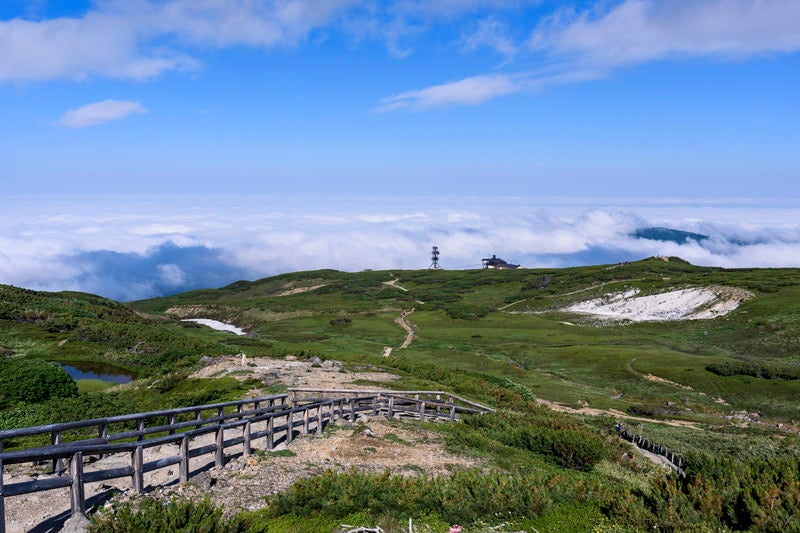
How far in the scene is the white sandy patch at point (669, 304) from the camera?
112 metres

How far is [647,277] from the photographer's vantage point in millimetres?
153000

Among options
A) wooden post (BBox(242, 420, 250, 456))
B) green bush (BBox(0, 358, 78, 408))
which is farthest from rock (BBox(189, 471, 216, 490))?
green bush (BBox(0, 358, 78, 408))

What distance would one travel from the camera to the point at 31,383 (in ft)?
108

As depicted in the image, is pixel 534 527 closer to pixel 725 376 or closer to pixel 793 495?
pixel 793 495

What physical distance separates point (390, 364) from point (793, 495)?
45.0 m

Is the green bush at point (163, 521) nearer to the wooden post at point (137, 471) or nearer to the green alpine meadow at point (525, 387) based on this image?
the green alpine meadow at point (525, 387)

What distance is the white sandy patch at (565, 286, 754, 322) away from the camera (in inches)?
4390

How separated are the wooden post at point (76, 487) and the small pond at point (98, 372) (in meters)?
47.7

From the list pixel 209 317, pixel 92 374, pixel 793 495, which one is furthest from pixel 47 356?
pixel 209 317

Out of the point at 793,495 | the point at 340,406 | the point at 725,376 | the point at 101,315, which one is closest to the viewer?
the point at 793,495

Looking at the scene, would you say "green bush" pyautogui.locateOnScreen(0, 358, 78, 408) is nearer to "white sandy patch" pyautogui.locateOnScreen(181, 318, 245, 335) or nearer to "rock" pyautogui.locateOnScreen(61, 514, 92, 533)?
"rock" pyautogui.locateOnScreen(61, 514, 92, 533)

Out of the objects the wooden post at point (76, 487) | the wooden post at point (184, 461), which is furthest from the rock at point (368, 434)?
the wooden post at point (76, 487)

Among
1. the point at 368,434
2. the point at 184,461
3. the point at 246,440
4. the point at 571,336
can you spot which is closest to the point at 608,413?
the point at 368,434

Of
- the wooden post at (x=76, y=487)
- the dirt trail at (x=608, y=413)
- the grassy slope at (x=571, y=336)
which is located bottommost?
the dirt trail at (x=608, y=413)
